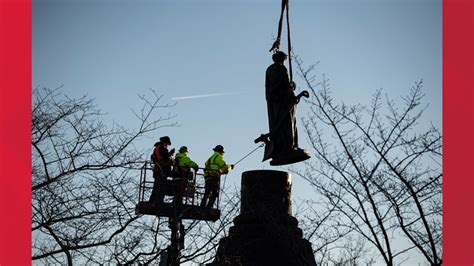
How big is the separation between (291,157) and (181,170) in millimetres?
4126

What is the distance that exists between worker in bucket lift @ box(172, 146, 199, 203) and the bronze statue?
2.97 m

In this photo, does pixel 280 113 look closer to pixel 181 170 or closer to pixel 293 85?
pixel 293 85

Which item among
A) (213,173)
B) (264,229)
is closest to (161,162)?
(213,173)

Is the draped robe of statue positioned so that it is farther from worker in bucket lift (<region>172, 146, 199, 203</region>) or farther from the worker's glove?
worker in bucket lift (<region>172, 146, 199, 203</region>)

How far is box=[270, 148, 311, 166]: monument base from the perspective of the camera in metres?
11.6

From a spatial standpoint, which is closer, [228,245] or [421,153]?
[421,153]

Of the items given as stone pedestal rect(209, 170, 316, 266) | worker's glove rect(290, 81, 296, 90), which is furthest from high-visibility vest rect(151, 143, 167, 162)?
worker's glove rect(290, 81, 296, 90)

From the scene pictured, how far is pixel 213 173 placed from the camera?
48.8ft

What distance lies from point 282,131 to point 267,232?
6.47ft

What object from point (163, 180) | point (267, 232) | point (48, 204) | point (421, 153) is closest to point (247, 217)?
point (267, 232)

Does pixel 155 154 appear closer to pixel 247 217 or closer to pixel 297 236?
pixel 247 217

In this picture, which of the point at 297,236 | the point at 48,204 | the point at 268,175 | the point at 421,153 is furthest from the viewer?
the point at 268,175

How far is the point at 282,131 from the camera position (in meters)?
12.1

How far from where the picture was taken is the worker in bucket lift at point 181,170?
14.7 m
